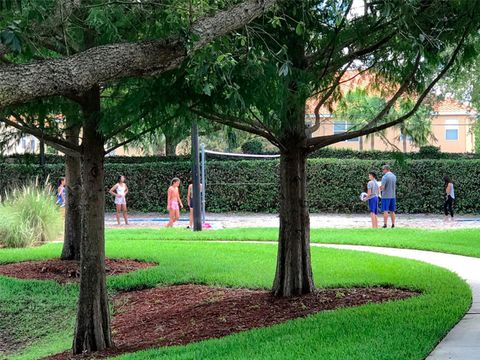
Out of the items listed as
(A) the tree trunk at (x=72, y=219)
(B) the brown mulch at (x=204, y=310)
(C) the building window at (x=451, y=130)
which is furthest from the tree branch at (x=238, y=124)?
(C) the building window at (x=451, y=130)

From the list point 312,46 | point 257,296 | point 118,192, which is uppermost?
point 312,46

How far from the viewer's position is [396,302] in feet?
24.8

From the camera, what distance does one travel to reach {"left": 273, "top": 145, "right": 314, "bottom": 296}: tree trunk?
833cm

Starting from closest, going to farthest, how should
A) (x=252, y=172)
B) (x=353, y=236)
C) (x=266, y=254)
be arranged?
1. (x=266, y=254)
2. (x=353, y=236)
3. (x=252, y=172)

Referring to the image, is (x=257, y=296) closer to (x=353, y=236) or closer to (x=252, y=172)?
(x=353, y=236)

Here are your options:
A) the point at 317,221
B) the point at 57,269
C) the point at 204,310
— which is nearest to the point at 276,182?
the point at 317,221

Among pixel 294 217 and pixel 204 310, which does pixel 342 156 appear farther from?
pixel 204 310

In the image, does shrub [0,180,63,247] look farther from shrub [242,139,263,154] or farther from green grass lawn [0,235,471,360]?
shrub [242,139,263,154]

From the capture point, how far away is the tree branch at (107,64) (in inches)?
147

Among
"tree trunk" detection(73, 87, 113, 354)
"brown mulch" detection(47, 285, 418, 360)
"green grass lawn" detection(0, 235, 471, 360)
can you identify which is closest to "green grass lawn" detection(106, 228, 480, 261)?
"green grass lawn" detection(0, 235, 471, 360)

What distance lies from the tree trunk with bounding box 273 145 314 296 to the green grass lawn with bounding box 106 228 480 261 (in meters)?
5.13

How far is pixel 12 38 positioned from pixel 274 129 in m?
4.20

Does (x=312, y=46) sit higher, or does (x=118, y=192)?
(x=312, y=46)

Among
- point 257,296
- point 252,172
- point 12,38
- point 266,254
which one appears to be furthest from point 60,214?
point 12,38
